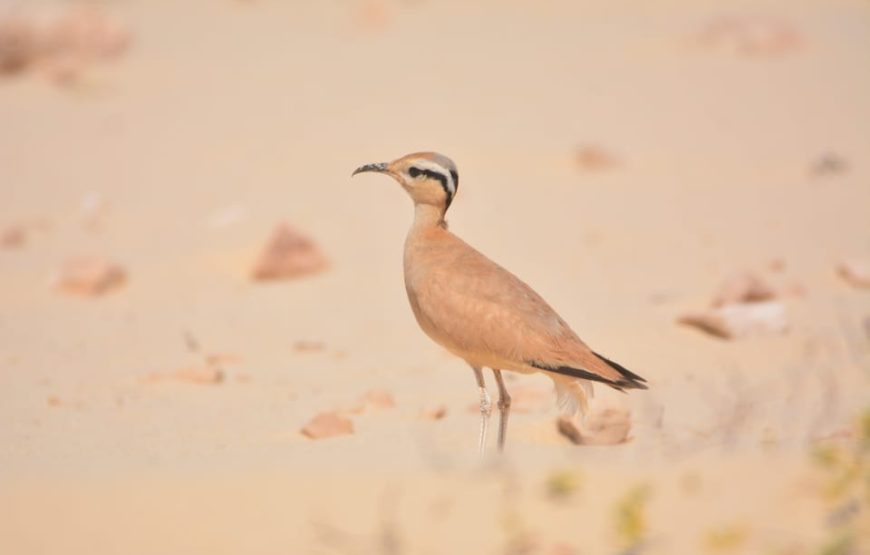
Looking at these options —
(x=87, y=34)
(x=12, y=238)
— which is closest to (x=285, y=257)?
(x=12, y=238)

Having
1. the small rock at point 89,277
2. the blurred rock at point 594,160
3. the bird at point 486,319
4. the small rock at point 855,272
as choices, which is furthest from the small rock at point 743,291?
the small rock at point 89,277

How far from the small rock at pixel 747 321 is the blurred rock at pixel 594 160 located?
3833 mm

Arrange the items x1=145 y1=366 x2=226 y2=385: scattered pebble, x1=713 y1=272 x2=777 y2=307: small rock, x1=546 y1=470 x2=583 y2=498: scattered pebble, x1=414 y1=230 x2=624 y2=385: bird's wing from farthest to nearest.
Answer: x1=713 y1=272 x2=777 y2=307: small rock → x1=145 y1=366 x2=226 y2=385: scattered pebble → x1=414 y1=230 x2=624 y2=385: bird's wing → x1=546 y1=470 x2=583 y2=498: scattered pebble

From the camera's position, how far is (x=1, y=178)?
36.8 feet

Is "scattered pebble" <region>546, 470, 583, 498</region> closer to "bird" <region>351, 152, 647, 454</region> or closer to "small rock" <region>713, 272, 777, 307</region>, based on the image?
"bird" <region>351, 152, 647, 454</region>

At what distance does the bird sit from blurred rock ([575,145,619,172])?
5438 millimetres

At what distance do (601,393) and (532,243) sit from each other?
11.3 ft

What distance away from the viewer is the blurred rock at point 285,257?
27.9ft

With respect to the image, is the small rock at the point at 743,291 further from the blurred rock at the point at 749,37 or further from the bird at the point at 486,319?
the blurred rock at the point at 749,37

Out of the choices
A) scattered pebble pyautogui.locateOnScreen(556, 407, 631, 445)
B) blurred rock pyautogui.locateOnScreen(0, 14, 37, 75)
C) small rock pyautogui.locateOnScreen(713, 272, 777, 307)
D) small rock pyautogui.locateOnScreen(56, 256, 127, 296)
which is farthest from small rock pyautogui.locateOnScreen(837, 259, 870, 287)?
blurred rock pyautogui.locateOnScreen(0, 14, 37, 75)

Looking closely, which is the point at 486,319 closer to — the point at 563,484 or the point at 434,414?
the point at 434,414

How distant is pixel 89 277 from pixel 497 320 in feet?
14.1

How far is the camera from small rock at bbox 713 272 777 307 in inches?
284

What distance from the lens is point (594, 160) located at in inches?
422
